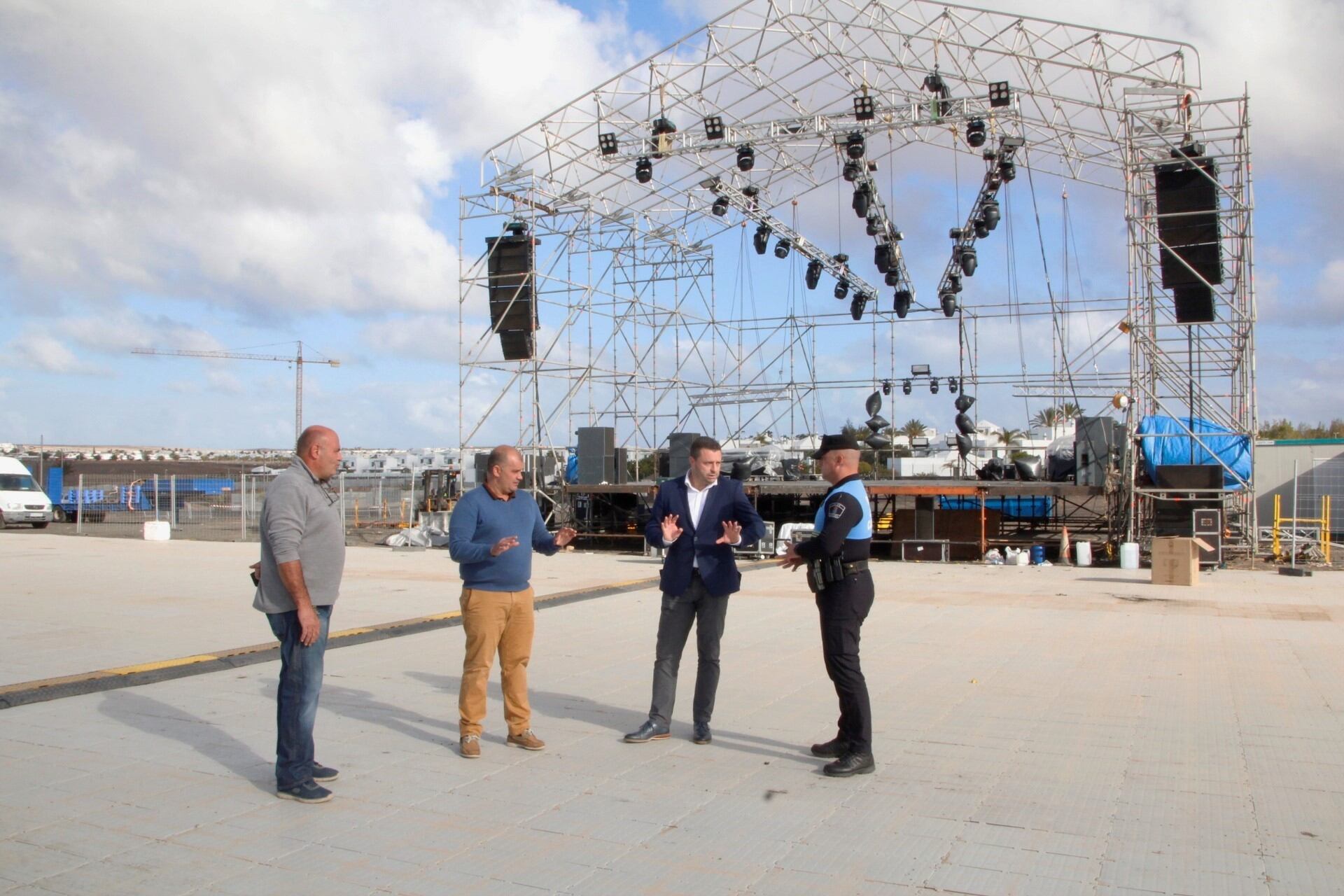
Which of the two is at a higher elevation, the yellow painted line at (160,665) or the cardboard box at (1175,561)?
the cardboard box at (1175,561)

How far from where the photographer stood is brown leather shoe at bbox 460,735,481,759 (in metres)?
5.07

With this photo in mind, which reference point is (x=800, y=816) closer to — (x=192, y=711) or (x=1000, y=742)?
(x=1000, y=742)

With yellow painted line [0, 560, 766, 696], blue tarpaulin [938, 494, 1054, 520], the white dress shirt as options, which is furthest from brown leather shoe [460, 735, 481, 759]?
blue tarpaulin [938, 494, 1054, 520]

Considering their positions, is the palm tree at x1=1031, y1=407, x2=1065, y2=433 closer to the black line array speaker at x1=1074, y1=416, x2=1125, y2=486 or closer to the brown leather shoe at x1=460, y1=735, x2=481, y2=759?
the black line array speaker at x1=1074, y1=416, x2=1125, y2=486

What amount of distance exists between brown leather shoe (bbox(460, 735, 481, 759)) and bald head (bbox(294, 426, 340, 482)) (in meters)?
1.46

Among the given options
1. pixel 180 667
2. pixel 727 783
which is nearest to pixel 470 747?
pixel 727 783

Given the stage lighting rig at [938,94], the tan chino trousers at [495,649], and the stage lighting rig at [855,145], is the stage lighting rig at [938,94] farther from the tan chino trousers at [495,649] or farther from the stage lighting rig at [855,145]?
the tan chino trousers at [495,649]

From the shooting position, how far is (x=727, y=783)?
4715 millimetres

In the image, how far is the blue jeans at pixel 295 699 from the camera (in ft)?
14.5

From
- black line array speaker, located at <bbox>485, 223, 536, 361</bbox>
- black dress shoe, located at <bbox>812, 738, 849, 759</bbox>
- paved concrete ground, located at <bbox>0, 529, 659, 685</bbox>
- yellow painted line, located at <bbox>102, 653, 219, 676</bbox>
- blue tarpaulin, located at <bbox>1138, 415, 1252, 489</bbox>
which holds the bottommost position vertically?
paved concrete ground, located at <bbox>0, 529, 659, 685</bbox>

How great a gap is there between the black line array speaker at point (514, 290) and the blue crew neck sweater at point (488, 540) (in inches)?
711

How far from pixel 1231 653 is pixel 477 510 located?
251 inches

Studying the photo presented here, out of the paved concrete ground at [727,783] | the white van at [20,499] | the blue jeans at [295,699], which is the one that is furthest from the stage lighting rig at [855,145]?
the white van at [20,499]

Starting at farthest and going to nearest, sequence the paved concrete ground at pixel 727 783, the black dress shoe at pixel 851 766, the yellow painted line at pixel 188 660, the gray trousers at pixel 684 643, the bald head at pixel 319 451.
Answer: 1. the yellow painted line at pixel 188 660
2. the gray trousers at pixel 684 643
3. the black dress shoe at pixel 851 766
4. the bald head at pixel 319 451
5. the paved concrete ground at pixel 727 783
